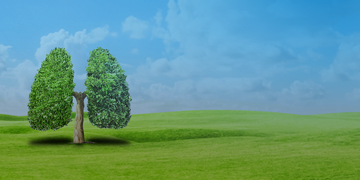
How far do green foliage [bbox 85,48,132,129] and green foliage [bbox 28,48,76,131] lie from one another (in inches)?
84.3

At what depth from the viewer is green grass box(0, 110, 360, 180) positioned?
59.8 feet

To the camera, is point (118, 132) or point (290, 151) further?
point (118, 132)

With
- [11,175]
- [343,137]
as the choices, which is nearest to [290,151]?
[343,137]

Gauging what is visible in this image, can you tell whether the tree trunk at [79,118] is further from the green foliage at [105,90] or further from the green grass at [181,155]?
the green grass at [181,155]

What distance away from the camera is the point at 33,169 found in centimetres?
1948

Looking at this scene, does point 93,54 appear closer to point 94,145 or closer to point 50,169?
point 94,145

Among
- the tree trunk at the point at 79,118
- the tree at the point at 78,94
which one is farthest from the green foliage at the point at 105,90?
the tree trunk at the point at 79,118

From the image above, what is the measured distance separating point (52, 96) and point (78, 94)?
275 centimetres

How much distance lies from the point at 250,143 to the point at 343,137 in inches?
407

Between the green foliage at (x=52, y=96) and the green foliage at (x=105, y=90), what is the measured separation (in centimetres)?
214

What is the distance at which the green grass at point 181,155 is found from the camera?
59.8 ft

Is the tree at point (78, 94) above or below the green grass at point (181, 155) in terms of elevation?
above

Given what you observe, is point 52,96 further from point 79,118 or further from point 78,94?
point 79,118

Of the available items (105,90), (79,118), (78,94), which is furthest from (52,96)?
(105,90)
